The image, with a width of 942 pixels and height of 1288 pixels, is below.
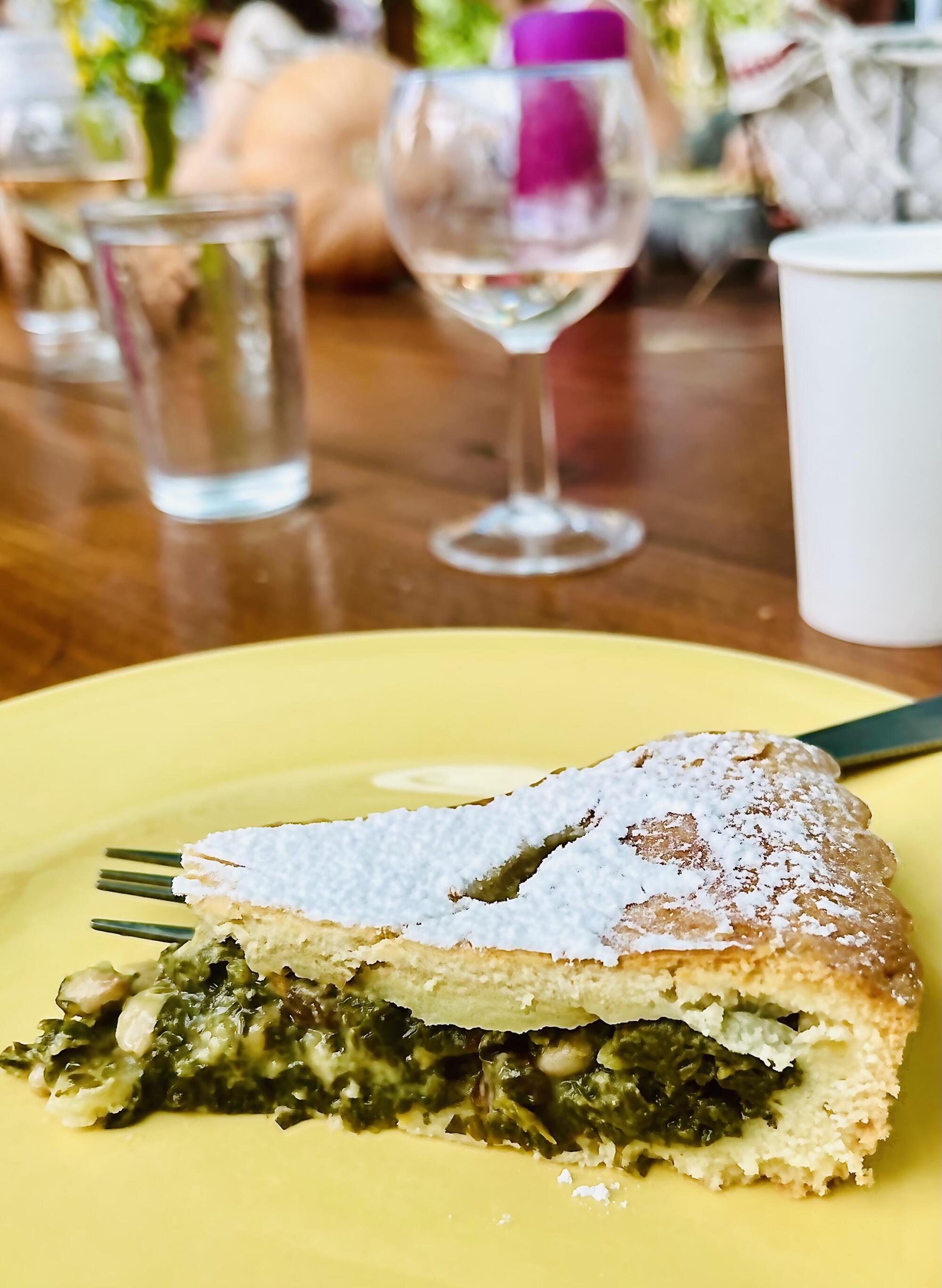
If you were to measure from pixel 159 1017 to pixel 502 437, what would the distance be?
3.72 ft

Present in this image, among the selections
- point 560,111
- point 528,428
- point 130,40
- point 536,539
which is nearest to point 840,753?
point 536,539

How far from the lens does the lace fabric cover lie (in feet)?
6.13

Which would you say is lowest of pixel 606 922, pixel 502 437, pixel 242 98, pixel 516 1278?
pixel 516 1278

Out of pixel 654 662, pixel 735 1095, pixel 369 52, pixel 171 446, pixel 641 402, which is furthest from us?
pixel 369 52

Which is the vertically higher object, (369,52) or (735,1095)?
(369,52)

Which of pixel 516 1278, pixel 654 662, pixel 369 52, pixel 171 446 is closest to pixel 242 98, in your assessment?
pixel 369 52

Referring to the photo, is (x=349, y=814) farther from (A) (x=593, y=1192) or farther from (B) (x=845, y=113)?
(B) (x=845, y=113)

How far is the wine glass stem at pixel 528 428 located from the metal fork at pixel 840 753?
0.62 m

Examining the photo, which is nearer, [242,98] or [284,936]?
[284,936]

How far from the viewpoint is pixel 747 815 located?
0.65 meters

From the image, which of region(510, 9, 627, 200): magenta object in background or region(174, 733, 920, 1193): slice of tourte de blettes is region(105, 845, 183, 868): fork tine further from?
region(510, 9, 627, 200): magenta object in background

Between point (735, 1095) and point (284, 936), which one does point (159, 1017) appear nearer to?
point (284, 936)

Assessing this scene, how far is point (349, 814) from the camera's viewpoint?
0.80 meters

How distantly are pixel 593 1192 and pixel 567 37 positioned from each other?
1422mm
